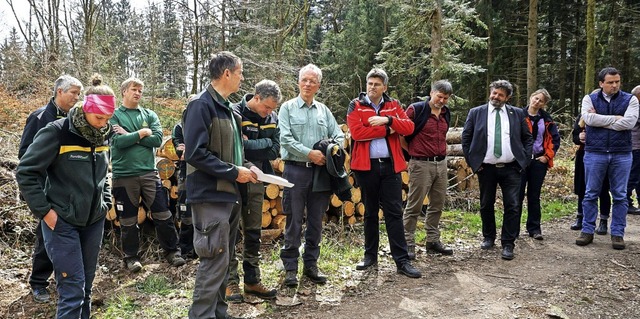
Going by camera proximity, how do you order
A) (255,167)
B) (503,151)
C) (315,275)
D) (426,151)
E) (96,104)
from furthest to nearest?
(503,151)
(426,151)
(315,275)
(255,167)
(96,104)

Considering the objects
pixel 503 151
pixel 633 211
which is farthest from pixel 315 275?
pixel 633 211

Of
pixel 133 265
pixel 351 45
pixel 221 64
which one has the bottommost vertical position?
pixel 133 265

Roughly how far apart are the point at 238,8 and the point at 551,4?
14902mm

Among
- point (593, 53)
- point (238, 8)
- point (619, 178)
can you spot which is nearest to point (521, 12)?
point (593, 53)

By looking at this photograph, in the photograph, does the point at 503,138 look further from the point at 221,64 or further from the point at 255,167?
the point at 221,64

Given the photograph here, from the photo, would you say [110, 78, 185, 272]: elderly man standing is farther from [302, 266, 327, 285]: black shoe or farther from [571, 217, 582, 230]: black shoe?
[571, 217, 582, 230]: black shoe

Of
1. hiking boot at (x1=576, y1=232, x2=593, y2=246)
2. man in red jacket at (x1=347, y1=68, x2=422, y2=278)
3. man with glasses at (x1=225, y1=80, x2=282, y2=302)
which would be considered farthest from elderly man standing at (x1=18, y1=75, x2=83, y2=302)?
hiking boot at (x1=576, y1=232, x2=593, y2=246)

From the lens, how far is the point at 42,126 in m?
3.82

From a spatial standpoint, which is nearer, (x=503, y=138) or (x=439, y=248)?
(x=503, y=138)

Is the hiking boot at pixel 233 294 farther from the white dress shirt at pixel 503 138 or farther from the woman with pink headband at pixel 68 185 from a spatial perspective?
the white dress shirt at pixel 503 138

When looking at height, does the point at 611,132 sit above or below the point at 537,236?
above

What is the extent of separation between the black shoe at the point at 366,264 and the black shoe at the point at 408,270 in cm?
31

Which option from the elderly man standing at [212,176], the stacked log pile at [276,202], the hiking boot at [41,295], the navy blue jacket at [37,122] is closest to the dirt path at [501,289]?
the elderly man standing at [212,176]

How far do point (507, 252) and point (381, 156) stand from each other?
218 centimetres
